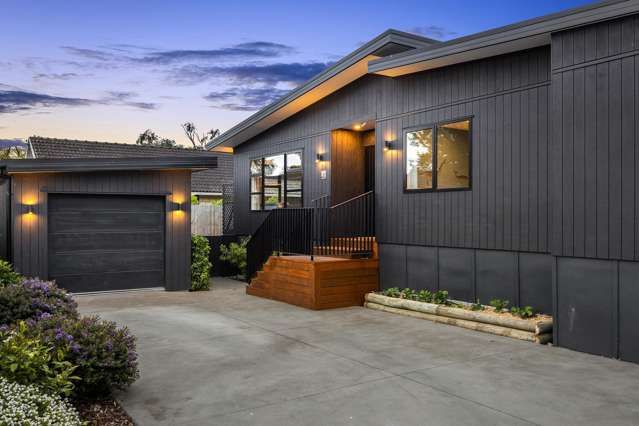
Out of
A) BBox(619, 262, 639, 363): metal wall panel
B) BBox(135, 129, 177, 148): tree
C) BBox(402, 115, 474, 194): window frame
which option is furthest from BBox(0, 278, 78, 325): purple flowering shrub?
BBox(135, 129, 177, 148): tree

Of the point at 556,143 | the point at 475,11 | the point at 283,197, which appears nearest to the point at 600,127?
the point at 556,143

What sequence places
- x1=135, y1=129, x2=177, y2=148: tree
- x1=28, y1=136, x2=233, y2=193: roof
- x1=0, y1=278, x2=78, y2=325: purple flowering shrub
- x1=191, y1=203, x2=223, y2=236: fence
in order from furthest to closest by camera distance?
x1=135, y1=129, x2=177, y2=148: tree, x1=28, y1=136, x2=233, y2=193: roof, x1=191, y1=203, x2=223, y2=236: fence, x1=0, y1=278, x2=78, y2=325: purple flowering shrub

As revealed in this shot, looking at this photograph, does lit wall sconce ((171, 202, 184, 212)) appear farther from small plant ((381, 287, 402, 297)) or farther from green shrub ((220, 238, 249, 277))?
small plant ((381, 287, 402, 297))

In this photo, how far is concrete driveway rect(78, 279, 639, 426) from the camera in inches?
157

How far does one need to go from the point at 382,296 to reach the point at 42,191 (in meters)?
6.99

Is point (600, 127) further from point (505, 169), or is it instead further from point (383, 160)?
point (383, 160)

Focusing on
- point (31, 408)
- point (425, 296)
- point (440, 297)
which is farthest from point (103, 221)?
point (31, 408)

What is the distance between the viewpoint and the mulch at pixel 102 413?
3764 millimetres

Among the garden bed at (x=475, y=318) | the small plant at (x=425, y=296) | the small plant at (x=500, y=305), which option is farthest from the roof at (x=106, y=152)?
the small plant at (x=500, y=305)

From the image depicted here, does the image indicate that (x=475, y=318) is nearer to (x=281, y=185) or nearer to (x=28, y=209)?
(x=281, y=185)

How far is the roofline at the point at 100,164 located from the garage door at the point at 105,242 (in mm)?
833

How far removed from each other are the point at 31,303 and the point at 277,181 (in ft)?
25.8

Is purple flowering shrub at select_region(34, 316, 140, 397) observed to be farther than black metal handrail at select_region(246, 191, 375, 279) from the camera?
No

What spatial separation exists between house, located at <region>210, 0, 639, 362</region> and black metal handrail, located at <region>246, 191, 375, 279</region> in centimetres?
4
